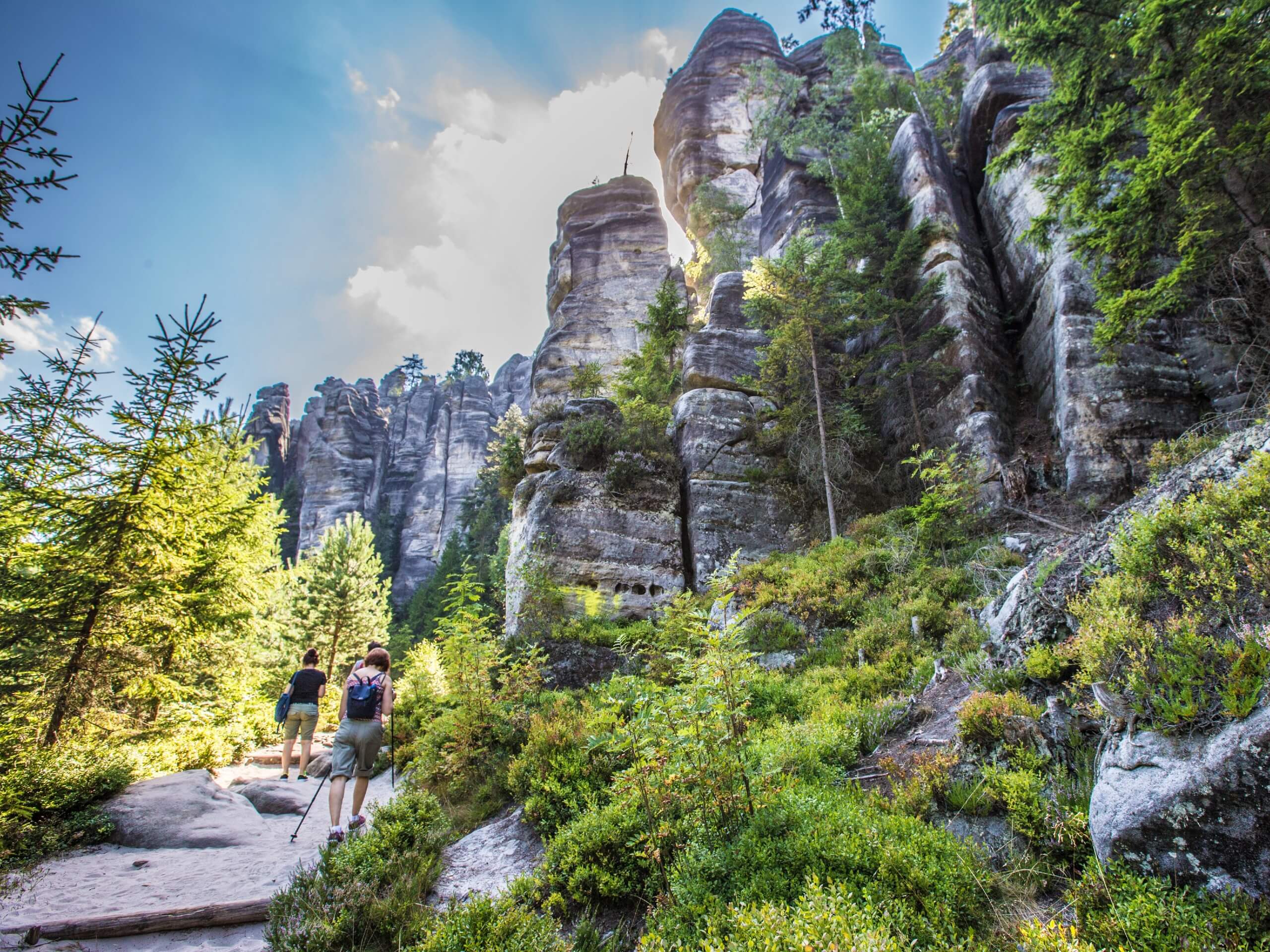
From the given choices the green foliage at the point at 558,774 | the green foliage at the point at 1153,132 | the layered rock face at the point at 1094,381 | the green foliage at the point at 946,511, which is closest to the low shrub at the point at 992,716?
the green foliage at the point at 558,774

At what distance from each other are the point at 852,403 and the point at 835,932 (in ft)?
55.3

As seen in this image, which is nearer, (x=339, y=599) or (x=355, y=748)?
(x=355, y=748)

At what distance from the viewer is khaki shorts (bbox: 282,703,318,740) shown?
9281 millimetres

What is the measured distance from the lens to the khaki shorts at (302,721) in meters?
9.28

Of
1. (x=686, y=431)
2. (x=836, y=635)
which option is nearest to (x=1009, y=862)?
(x=836, y=635)

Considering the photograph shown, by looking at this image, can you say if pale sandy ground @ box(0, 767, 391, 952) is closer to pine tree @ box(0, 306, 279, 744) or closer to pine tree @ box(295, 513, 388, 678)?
pine tree @ box(0, 306, 279, 744)

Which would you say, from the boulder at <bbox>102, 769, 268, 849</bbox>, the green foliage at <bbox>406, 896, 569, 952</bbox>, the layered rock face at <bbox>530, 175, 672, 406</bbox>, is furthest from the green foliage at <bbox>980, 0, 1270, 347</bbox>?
the layered rock face at <bbox>530, 175, 672, 406</bbox>

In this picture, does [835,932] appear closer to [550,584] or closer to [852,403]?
[550,584]

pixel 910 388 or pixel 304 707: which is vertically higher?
pixel 910 388

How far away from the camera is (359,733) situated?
6.24 metres

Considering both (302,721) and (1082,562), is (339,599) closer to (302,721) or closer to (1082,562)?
(302,721)

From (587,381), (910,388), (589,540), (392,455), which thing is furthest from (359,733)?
(392,455)

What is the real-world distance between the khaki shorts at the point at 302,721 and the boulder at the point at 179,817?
1.61 metres

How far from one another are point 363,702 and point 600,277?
1254 inches
